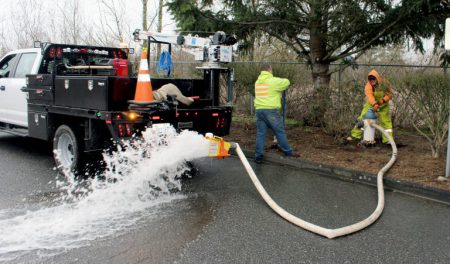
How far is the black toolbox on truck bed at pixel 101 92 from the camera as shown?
20.0ft

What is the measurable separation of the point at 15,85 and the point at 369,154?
6.74 metres

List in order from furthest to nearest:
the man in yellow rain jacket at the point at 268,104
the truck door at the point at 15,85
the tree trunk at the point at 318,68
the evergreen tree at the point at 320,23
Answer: the tree trunk at the point at 318,68 → the evergreen tree at the point at 320,23 → the truck door at the point at 15,85 → the man in yellow rain jacket at the point at 268,104

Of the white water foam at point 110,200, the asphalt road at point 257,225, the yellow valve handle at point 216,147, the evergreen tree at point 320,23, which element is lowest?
the asphalt road at point 257,225

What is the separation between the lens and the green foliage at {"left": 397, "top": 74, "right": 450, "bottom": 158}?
7305 millimetres

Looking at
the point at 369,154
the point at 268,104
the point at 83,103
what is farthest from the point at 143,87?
A: the point at 369,154

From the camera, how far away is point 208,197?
5742 mm

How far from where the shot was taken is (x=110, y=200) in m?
A: 5.41

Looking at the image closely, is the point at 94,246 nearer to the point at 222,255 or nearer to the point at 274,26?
the point at 222,255

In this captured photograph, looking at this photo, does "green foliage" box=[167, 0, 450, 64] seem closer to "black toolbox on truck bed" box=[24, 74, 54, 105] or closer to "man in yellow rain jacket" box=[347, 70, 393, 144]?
"man in yellow rain jacket" box=[347, 70, 393, 144]

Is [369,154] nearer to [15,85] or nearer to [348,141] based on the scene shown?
[348,141]

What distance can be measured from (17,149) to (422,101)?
7.81 metres

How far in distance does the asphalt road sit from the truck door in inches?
66.5

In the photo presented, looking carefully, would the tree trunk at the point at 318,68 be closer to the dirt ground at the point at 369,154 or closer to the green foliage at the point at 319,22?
the green foliage at the point at 319,22

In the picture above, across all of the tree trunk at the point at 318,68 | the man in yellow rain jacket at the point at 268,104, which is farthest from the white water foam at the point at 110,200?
the tree trunk at the point at 318,68
